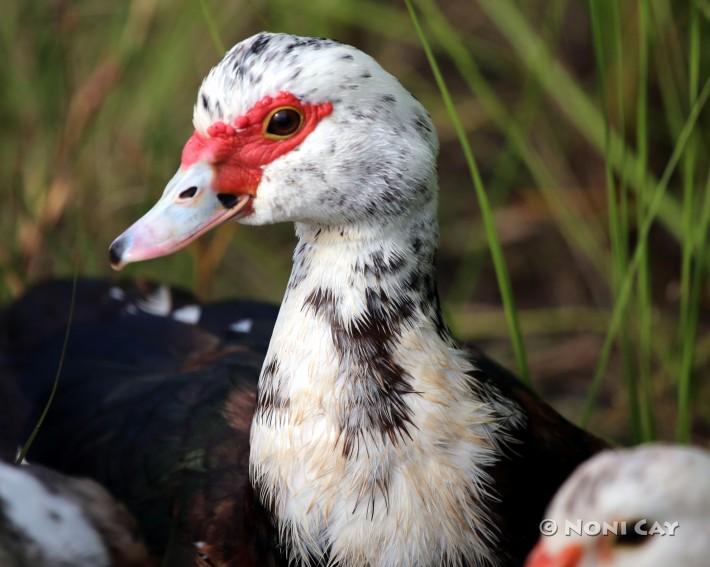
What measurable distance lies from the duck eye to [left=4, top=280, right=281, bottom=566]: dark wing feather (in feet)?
1.65

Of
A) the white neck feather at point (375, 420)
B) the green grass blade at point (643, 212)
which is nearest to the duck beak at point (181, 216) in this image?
the white neck feather at point (375, 420)

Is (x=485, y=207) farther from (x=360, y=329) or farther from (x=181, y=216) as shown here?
(x=181, y=216)

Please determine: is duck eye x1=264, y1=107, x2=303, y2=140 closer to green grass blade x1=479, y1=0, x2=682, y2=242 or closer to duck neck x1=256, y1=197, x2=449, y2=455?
duck neck x1=256, y1=197, x2=449, y2=455

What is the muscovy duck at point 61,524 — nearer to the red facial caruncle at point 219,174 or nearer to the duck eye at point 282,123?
the red facial caruncle at point 219,174

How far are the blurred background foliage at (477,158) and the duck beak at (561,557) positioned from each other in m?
1.02

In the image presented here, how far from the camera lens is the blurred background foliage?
8.98 feet

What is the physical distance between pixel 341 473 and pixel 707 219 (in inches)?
31.0

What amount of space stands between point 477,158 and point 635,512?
2348 millimetres

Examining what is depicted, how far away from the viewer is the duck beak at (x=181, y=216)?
162cm

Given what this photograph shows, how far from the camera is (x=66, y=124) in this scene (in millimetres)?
2805

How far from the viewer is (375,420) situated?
166 centimetres

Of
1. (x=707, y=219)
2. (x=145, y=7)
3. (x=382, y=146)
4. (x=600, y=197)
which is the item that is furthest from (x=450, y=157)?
(x=382, y=146)

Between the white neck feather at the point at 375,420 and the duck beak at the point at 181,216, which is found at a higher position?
the duck beak at the point at 181,216

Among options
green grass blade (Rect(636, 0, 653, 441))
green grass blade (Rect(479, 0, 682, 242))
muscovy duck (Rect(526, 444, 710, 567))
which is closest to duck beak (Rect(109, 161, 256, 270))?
muscovy duck (Rect(526, 444, 710, 567))
